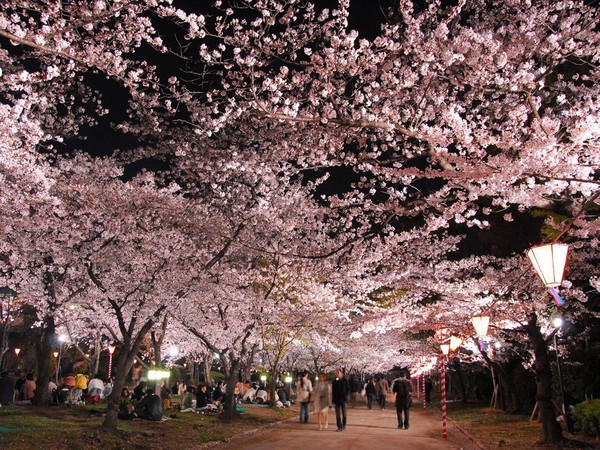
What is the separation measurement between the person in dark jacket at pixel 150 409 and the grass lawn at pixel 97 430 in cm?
27

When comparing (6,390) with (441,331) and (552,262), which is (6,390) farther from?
(552,262)

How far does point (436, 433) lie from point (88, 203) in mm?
12005

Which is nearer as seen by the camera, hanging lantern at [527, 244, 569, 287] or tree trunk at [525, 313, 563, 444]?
hanging lantern at [527, 244, 569, 287]

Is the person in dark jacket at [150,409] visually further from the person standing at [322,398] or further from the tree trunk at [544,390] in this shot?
the tree trunk at [544,390]

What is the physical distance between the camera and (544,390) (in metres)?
12.4

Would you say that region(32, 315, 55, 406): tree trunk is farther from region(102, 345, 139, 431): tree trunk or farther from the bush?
the bush

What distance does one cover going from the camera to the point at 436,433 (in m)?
15.3

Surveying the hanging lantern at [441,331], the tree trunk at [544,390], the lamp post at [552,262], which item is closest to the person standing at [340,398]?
the hanging lantern at [441,331]

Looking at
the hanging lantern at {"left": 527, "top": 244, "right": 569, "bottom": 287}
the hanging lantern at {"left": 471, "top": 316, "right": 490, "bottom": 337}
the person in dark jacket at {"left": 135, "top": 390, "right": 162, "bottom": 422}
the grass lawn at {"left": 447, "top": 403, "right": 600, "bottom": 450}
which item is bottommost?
the grass lawn at {"left": 447, "top": 403, "right": 600, "bottom": 450}

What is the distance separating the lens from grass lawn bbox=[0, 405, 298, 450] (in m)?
9.91

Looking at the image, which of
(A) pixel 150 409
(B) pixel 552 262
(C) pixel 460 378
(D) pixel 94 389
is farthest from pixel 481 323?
(C) pixel 460 378

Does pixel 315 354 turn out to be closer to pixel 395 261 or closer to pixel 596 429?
pixel 395 261

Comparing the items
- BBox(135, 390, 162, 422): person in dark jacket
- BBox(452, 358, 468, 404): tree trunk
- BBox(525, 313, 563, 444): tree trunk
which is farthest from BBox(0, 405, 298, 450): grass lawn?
BBox(452, 358, 468, 404): tree trunk

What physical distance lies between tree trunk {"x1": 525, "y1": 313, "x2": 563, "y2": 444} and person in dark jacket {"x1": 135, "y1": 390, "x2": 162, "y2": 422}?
412 inches
